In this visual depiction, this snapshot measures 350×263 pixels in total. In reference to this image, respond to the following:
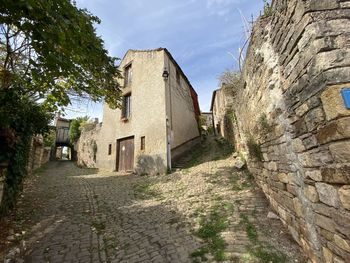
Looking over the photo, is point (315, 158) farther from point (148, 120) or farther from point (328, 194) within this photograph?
point (148, 120)

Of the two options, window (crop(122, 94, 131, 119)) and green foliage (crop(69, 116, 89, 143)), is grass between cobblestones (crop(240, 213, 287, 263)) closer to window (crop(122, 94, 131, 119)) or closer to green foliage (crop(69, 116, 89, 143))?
window (crop(122, 94, 131, 119))

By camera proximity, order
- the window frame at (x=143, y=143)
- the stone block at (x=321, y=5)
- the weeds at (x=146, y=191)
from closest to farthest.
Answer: the stone block at (x=321, y=5), the weeds at (x=146, y=191), the window frame at (x=143, y=143)

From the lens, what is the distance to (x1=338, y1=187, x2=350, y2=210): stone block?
1.75m

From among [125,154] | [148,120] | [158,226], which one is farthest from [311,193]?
[125,154]

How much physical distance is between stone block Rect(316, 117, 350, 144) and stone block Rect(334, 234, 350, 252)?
88 centimetres

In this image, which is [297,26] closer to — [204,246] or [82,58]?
[204,246]

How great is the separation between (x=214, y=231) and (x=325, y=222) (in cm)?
197

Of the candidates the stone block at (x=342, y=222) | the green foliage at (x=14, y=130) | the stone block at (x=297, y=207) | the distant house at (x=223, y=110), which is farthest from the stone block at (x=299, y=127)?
the distant house at (x=223, y=110)

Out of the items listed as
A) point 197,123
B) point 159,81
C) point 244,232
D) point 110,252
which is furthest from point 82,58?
point 197,123

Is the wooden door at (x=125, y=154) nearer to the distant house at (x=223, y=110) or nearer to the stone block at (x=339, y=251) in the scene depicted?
the distant house at (x=223, y=110)

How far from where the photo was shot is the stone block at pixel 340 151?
169 cm

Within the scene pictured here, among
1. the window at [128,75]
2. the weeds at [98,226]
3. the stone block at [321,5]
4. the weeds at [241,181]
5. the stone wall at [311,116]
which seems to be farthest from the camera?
the window at [128,75]

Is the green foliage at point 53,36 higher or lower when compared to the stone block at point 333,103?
higher

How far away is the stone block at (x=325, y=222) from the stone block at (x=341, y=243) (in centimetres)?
7
